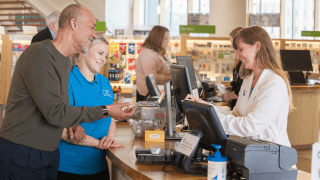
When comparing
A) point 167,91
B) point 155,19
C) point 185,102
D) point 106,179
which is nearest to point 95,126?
point 106,179

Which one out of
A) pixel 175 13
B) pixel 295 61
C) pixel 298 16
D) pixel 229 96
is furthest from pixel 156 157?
pixel 175 13

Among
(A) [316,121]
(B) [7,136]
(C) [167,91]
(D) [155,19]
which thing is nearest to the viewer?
(B) [7,136]

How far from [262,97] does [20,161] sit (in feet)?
4.50

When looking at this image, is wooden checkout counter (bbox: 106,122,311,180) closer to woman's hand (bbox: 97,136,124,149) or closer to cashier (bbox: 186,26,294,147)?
woman's hand (bbox: 97,136,124,149)

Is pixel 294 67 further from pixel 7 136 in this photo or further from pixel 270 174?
pixel 7 136

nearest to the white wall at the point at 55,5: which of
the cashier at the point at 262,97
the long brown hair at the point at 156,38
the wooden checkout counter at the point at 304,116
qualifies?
the long brown hair at the point at 156,38

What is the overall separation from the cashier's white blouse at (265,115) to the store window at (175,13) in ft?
40.0

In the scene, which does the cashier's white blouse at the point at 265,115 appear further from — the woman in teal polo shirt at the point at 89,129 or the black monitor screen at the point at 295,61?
the black monitor screen at the point at 295,61

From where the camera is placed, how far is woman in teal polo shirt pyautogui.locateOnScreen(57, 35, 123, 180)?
1.93 m

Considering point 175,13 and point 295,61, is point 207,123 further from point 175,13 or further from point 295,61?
point 175,13

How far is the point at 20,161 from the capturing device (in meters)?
1.51

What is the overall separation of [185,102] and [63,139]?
860mm

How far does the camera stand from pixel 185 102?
1.51 m

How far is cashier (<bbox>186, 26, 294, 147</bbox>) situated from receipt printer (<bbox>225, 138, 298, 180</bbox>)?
503 mm
